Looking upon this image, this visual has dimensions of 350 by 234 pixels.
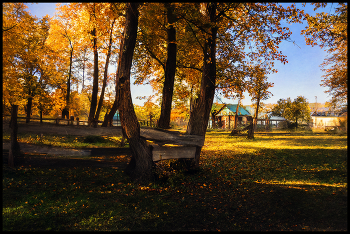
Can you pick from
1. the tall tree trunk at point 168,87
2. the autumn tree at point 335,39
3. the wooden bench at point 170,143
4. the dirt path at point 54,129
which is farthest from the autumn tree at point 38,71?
the autumn tree at point 335,39

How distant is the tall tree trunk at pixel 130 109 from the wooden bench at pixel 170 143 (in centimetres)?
24

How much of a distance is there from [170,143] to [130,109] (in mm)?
1539

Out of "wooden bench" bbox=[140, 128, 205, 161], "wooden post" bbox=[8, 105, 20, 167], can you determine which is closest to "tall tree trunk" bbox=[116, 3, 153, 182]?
"wooden bench" bbox=[140, 128, 205, 161]

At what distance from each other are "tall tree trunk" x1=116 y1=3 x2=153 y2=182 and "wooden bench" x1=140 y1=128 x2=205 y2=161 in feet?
0.80

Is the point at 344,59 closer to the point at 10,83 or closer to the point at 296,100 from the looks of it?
the point at 10,83

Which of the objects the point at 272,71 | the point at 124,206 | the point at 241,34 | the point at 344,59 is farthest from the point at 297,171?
the point at 124,206

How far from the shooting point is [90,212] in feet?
13.8

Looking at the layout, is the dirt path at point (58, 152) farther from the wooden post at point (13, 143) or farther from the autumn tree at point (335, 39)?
the autumn tree at point (335, 39)

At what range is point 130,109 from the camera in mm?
6156

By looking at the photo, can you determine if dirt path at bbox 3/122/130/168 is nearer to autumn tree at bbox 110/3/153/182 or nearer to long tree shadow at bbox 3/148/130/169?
long tree shadow at bbox 3/148/130/169

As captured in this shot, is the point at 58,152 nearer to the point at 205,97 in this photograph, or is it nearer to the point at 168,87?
the point at 168,87

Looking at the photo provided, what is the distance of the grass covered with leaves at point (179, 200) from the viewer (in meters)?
3.64

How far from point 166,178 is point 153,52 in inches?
285

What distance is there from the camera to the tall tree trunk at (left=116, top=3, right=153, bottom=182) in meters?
6.03
